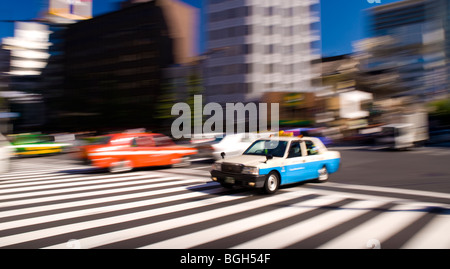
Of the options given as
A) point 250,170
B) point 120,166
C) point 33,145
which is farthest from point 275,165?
point 33,145

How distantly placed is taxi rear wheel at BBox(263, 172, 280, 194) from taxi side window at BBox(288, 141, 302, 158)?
29.7 inches

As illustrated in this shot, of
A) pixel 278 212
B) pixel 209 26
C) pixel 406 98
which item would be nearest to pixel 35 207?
pixel 278 212

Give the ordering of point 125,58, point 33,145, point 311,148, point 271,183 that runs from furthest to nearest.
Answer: point 125,58 < point 33,145 < point 311,148 < point 271,183

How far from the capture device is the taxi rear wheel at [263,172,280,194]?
7.95 m

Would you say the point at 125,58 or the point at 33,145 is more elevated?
the point at 125,58

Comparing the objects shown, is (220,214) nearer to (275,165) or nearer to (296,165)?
(275,165)

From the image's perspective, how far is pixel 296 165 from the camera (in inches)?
342

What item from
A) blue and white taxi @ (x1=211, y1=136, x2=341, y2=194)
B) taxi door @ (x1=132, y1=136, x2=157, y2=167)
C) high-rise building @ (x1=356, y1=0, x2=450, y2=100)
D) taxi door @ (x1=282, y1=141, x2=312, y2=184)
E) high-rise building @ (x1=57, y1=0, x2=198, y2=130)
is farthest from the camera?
high-rise building @ (x1=57, y1=0, x2=198, y2=130)

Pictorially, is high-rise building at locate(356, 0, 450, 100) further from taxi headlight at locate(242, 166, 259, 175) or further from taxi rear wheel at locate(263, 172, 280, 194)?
taxi headlight at locate(242, 166, 259, 175)

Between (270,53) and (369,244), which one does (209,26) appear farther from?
(369,244)

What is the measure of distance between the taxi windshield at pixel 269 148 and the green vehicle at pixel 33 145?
1678 centimetres

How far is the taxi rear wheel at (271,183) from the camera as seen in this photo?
26.1 feet

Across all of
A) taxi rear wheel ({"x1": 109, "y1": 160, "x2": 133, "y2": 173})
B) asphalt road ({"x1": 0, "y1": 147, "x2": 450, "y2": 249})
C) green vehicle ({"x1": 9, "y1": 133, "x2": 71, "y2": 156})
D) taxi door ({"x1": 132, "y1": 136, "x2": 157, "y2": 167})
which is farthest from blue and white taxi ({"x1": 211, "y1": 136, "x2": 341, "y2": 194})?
green vehicle ({"x1": 9, "y1": 133, "x2": 71, "y2": 156})

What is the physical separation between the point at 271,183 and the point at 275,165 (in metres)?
0.44
